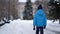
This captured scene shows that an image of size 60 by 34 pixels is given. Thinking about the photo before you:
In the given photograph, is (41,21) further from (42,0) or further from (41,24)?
(42,0)

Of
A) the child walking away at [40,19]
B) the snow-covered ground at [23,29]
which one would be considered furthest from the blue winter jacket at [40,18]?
the snow-covered ground at [23,29]

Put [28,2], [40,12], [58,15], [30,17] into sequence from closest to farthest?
[40,12] < [58,15] < [30,17] < [28,2]

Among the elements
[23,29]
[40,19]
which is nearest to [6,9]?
Result: [23,29]

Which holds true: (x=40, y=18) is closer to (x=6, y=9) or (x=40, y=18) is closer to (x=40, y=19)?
(x=40, y=19)

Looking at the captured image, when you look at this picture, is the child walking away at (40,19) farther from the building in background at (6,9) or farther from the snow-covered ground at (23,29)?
the building in background at (6,9)

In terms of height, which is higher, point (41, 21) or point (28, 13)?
point (41, 21)

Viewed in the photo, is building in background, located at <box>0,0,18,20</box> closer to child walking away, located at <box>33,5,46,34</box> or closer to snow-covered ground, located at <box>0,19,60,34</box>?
snow-covered ground, located at <box>0,19,60,34</box>

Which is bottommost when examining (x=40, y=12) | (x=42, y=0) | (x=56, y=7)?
(x=42, y=0)

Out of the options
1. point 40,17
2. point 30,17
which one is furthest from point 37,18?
point 30,17

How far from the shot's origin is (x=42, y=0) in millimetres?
81812

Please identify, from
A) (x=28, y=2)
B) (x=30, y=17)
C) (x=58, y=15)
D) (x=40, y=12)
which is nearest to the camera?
(x=40, y=12)

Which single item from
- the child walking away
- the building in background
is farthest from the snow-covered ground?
the building in background

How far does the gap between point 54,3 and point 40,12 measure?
14.6 meters

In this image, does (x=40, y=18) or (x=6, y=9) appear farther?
(x=6, y=9)
